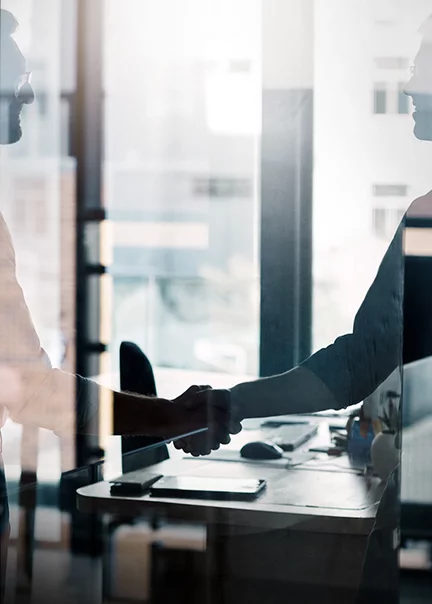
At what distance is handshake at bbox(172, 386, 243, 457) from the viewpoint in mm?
1228

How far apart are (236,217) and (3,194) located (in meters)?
0.57

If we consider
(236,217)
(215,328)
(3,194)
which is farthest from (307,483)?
(3,194)

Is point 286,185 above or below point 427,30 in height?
below

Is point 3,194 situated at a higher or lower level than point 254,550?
higher

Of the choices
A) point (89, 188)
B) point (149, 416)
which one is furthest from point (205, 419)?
point (89, 188)

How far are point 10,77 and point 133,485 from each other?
0.78 meters

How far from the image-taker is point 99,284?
1.41 metres

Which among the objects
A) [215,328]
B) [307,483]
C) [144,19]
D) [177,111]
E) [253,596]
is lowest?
[253,596]

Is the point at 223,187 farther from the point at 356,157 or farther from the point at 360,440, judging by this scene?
the point at 360,440

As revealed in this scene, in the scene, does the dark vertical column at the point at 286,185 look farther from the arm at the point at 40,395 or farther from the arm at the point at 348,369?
the arm at the point at 40,395

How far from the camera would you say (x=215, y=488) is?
1.25m

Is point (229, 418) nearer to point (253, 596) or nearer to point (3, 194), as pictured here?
point (253, 596)

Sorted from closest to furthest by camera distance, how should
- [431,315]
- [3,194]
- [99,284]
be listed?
[431,315], [99,284], [3,194]

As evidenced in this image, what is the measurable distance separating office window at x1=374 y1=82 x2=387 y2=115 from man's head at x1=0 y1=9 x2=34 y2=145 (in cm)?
68
